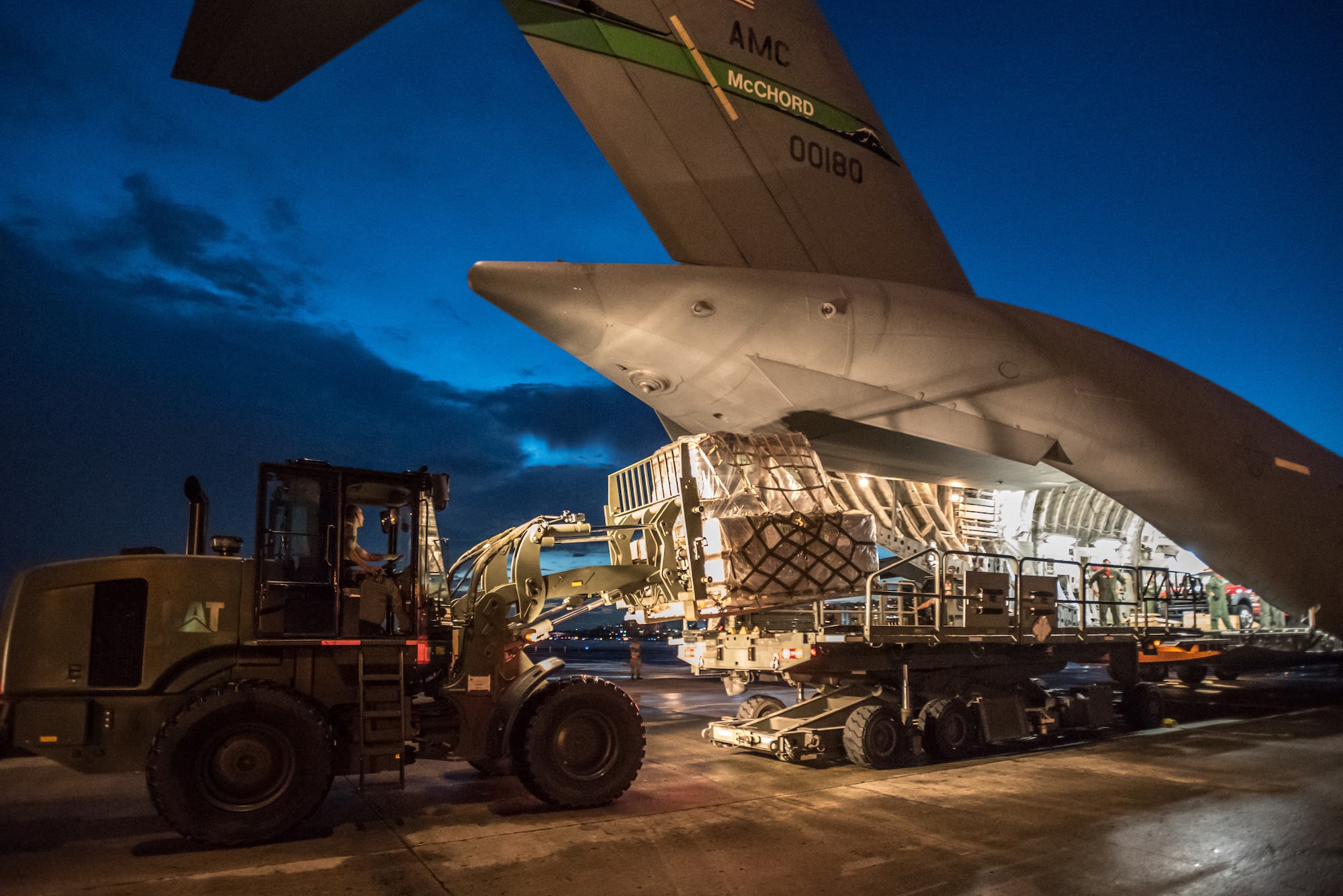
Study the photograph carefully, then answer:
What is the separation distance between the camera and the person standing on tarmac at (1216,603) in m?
14.0

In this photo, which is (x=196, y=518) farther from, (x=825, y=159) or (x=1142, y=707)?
(x=1142, y=707)

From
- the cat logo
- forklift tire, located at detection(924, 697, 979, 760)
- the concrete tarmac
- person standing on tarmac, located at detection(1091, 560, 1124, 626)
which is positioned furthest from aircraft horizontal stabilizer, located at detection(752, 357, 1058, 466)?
the cat logo

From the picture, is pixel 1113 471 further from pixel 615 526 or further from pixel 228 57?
pixel 228 57

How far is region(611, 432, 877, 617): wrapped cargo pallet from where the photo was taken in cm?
822

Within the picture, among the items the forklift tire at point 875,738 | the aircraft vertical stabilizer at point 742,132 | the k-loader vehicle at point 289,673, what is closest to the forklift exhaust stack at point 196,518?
the k-loader vehicle at point 289,673

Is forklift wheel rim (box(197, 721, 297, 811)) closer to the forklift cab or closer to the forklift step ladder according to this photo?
the forklift step ladder

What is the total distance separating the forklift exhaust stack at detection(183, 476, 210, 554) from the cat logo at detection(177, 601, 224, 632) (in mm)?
726

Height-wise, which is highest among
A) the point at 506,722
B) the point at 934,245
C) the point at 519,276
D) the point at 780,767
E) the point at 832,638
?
the point at 934,245

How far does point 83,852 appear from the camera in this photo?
5.85 meters

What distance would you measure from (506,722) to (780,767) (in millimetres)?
3346

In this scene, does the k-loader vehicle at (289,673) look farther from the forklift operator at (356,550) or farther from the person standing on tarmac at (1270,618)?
the person standing on tarmac at (1270,618)

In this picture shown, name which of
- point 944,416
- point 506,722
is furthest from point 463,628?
point 944,416

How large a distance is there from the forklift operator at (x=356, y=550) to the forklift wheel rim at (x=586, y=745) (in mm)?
1930

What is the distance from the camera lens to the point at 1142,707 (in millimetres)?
11797
